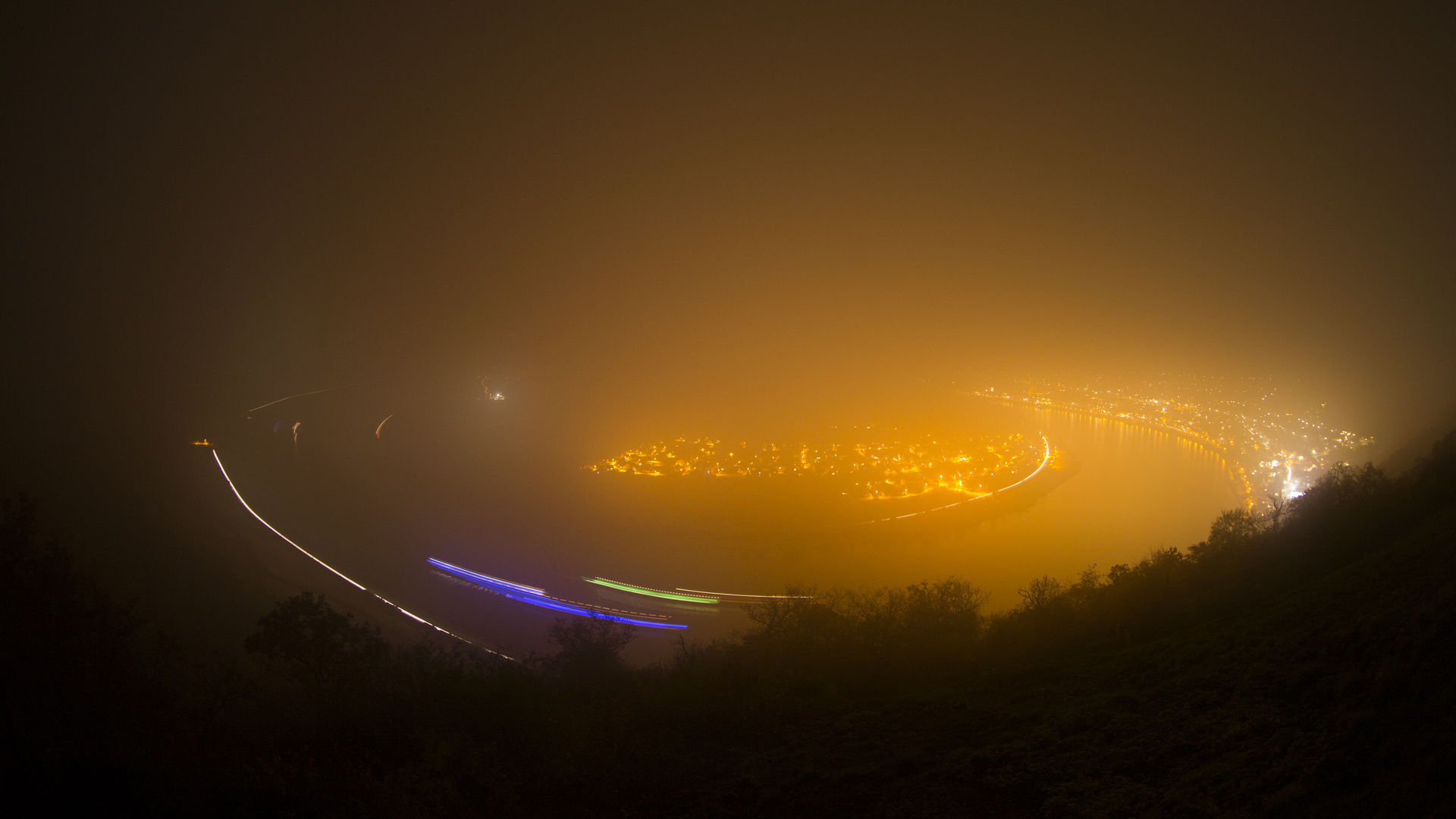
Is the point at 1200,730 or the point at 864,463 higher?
the point at 864,463

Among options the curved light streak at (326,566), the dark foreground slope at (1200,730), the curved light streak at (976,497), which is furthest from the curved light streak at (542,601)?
the curved light streak at (976,497)

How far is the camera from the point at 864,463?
112ft

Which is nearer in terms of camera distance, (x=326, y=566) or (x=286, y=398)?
(x=326, y=566)

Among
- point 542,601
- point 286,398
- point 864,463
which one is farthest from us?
point 286,398

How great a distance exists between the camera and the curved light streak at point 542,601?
16594mm

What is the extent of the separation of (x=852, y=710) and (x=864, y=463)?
28.4 metres

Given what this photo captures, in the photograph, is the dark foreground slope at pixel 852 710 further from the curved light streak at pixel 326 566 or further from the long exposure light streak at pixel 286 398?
the long exposure light streak at pixel 286 398

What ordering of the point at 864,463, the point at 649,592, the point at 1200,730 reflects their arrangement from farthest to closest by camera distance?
the point at 864,463
the point at 649,592
the point at 1200,730

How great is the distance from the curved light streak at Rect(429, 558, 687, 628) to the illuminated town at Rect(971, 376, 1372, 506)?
1777cm

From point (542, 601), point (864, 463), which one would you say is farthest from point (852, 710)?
point (864, 463)

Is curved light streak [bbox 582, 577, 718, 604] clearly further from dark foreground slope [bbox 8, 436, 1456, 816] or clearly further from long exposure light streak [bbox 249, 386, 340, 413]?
long exposure light streak [bbox 249, 386, 340, 413]

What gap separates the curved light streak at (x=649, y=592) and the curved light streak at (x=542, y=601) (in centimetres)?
129

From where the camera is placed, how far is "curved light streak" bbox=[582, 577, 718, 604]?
18.1 meters

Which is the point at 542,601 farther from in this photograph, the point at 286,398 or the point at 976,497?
the point at 286,398
